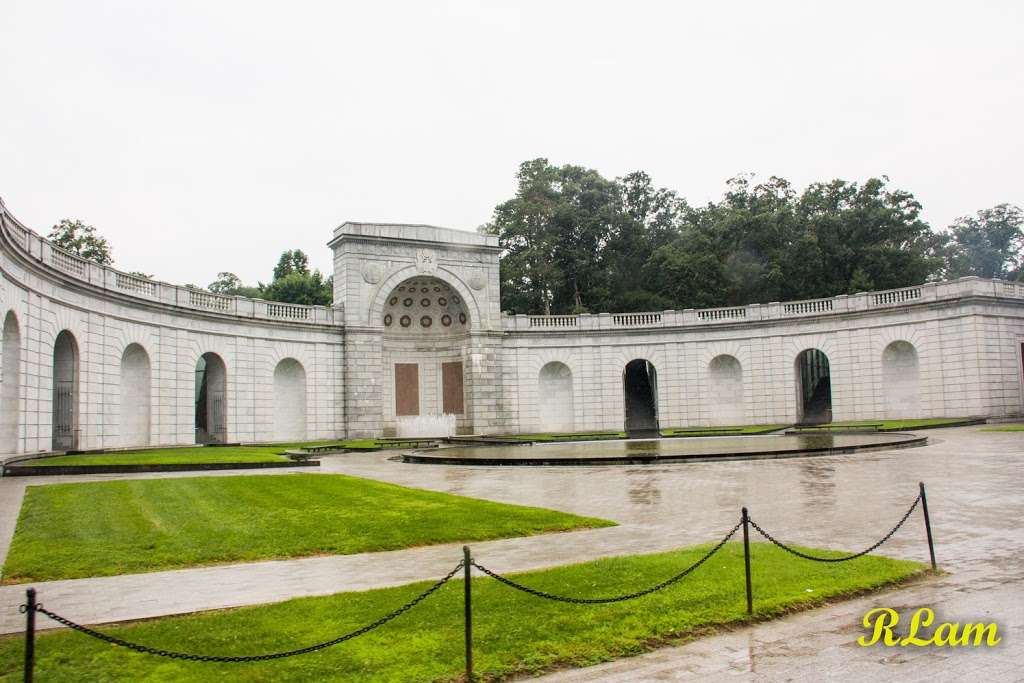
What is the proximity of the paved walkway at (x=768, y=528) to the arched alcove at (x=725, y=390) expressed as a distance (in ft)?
97.2

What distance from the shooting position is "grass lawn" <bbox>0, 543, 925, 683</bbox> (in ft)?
23.2

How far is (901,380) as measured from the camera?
155 ft

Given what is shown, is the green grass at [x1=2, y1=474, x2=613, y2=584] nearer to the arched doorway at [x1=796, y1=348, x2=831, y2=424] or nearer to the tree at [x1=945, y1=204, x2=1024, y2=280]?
the arched doorway at [x1=796, y1=348, x2=831, y2=424]

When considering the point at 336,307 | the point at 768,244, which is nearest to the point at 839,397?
the point at 768,244

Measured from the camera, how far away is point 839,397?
160ft

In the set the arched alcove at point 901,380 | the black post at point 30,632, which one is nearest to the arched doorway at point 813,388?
the arched alcove at point 901,380

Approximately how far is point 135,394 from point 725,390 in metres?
35.9

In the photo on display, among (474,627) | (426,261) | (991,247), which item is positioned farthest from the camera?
(991,247)

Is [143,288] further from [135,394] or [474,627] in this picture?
[474,627]

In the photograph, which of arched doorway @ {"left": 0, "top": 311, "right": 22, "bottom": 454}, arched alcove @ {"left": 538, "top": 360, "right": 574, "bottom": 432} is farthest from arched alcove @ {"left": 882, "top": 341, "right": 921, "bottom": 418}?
arched doorway @ {"left": 0, "top": 311, "right": 22, "bottom": 454}

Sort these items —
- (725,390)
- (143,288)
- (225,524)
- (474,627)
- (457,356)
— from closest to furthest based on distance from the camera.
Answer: (474,627)
(225,524)
(143,288)
(725,390)
(457,356)

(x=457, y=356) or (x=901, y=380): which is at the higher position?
(x=457, y=356)

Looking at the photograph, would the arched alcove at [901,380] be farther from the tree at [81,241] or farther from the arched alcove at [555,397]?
the tree at [81,241]

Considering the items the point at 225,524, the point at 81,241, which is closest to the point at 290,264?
the point at 81,241
